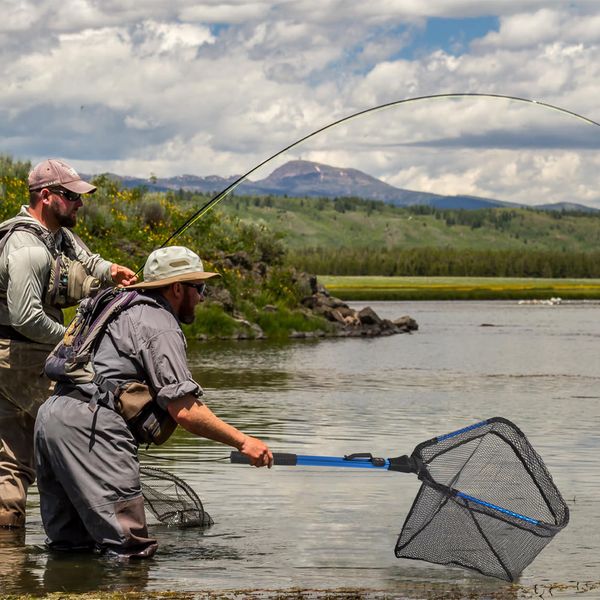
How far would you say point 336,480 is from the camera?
407 inches

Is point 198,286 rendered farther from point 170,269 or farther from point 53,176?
point 53,176

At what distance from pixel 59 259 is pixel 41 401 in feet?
2.62

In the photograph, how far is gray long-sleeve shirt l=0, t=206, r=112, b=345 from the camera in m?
7.27

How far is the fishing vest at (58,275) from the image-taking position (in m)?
7.49

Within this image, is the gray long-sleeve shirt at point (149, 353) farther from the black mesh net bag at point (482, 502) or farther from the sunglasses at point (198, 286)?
the black mesh net bag at point (482, 502)

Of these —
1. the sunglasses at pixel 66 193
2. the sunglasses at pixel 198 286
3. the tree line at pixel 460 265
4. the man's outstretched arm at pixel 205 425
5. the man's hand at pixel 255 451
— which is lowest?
the man's hand at pixel 255 451

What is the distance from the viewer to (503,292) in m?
103

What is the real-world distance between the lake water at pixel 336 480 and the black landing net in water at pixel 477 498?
0.45 ft

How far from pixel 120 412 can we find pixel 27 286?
109cm

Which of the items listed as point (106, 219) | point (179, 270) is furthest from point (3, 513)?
point (106, 219)

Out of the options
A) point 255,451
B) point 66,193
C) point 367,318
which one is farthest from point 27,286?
point 367,318

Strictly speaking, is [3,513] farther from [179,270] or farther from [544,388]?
[544,388]

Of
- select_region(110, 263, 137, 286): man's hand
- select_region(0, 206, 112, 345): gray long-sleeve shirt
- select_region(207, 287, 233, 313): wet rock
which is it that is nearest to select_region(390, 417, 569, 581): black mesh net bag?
select_region(110, 263, 137, 286): man's hand

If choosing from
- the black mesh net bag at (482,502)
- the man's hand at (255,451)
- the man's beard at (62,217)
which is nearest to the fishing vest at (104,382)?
the man's hand at (255,451)
